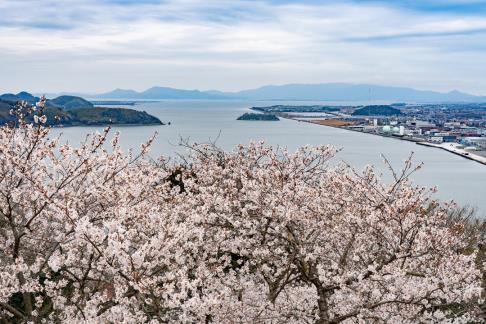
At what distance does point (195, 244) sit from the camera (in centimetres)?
651

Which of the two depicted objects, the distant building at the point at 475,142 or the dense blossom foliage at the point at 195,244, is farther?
the distant building at the point at 475,142

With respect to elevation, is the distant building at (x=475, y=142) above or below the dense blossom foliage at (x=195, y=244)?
below

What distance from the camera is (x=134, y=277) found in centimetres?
452

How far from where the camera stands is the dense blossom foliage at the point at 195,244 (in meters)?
5.38

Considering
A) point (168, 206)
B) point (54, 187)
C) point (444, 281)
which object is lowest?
point (444, 281)

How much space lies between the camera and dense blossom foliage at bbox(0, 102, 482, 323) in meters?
5.38

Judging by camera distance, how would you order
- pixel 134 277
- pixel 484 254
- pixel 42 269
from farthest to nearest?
pixel 484 254 < pixel 42 269 < pixel 134 277

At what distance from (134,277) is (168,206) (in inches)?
137

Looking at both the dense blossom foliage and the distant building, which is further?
the distant building

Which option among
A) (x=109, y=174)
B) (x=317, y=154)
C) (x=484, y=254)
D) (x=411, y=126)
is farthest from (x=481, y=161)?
(x=109, y=174)

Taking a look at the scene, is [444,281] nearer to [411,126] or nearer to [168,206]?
[168,206]

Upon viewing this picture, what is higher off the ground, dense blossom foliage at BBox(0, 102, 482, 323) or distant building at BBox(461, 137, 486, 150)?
dense blossom foliage at BBox(0, 102, 482, 323)

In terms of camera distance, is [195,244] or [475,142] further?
[475,142]

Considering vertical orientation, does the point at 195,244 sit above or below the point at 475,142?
above
